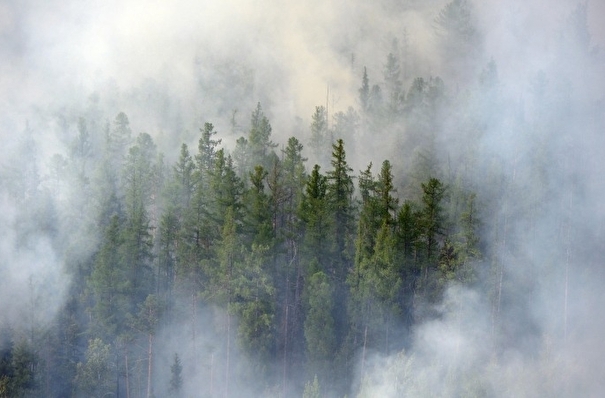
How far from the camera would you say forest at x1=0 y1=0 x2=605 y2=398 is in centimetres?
5738

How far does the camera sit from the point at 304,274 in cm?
6078

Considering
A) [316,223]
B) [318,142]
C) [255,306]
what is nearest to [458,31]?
[318,142]

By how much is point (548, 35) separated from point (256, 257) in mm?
63976

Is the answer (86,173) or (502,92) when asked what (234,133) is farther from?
(502,92)

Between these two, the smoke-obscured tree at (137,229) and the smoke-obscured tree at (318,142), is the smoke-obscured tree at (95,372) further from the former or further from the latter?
the smoke-obscured tree at (318,142)

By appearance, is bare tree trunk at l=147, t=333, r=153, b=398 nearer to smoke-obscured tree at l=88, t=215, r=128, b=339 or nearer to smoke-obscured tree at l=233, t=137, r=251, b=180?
smoke-obscured tree at l=88, t=215, r=128, b=339

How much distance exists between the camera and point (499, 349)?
2297 inches

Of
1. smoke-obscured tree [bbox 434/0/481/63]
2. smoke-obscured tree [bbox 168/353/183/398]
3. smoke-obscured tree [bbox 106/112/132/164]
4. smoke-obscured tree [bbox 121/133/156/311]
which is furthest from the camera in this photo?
smoke-obscured tree [bbox 434/0/481/63]

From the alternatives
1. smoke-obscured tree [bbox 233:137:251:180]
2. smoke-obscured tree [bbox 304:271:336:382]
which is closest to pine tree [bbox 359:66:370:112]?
smoke-obscured tree [bbox 233:137:251:180]

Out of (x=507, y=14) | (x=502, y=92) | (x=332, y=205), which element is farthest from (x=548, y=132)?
(x=507, y=14)

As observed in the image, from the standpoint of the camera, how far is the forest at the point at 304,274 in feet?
188

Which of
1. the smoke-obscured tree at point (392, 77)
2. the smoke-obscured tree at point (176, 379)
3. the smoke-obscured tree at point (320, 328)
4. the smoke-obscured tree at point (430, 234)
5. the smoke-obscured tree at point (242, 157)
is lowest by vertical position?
the smoke-obscured tree at point (176, 379)

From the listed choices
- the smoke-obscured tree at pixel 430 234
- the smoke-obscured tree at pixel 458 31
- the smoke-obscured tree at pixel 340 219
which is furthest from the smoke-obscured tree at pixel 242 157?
the smoke-obscured tree at pixel 458 31

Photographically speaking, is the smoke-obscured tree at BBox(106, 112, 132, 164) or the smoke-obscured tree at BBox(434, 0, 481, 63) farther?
the smoke-obscured tree at BBox(434, 0, 481, 63)
